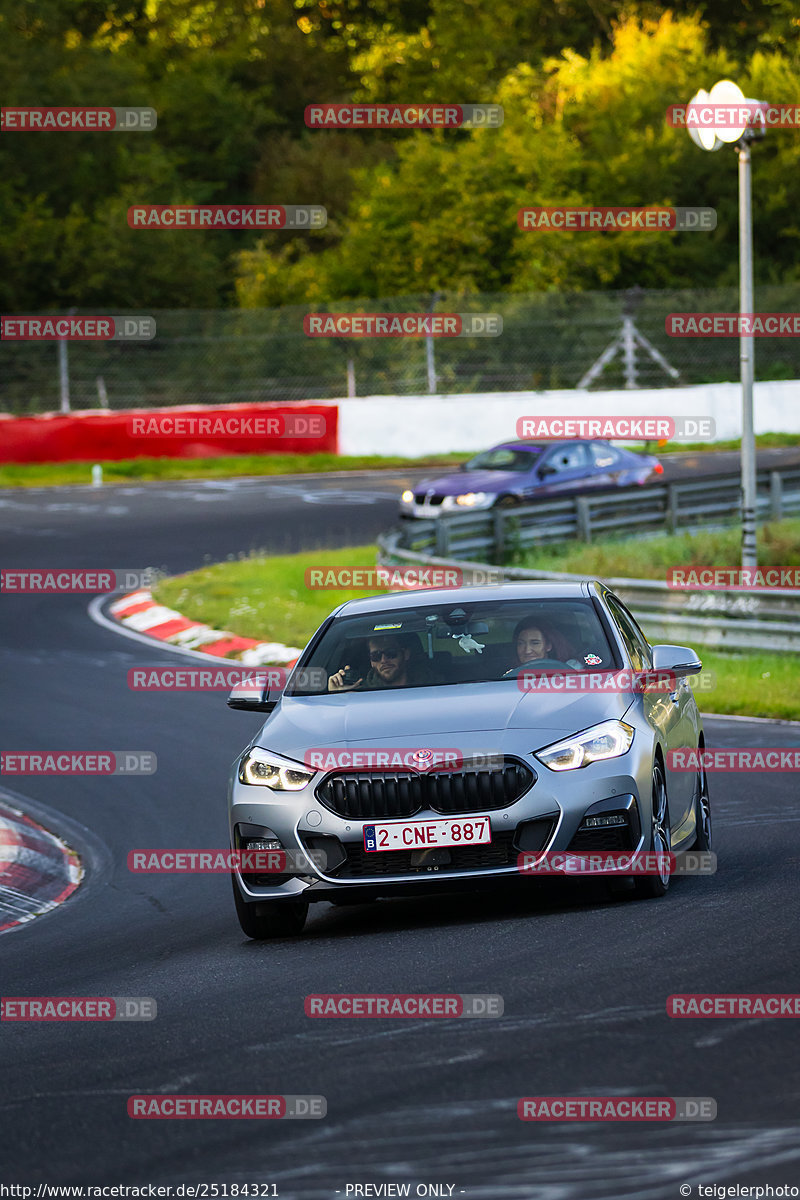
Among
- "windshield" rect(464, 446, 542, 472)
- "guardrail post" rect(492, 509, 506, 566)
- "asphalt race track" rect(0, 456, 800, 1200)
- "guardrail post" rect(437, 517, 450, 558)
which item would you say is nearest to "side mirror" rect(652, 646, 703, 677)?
"asphalt race track" rect(0, 456, 800, 1200)

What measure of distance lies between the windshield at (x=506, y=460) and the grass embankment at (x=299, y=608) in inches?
147

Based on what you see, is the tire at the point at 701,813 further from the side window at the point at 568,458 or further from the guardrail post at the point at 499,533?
the side window at the point at 568,458

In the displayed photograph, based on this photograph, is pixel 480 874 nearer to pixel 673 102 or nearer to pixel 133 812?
pixel 133 812

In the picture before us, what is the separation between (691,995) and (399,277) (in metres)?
48.8

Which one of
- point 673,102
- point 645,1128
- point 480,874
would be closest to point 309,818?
point 480,874

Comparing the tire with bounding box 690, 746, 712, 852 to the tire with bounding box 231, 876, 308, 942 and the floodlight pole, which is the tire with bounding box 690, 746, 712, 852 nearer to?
the tire with bounding box 231, 876, 308, 942

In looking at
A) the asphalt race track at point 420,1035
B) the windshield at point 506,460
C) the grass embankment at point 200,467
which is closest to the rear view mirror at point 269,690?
the asphalt race track at point 420,1035

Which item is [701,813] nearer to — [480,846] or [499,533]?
[480,846]

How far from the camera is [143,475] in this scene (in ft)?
117

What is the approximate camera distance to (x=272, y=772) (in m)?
7.70

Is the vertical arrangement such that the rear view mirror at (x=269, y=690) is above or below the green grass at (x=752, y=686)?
above

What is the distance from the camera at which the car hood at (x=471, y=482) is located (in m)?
27.2

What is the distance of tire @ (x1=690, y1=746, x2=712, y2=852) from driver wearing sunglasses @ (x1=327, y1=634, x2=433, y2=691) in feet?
5.39

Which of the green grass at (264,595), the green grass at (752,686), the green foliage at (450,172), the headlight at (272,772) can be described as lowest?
the green grass at (752,686)
